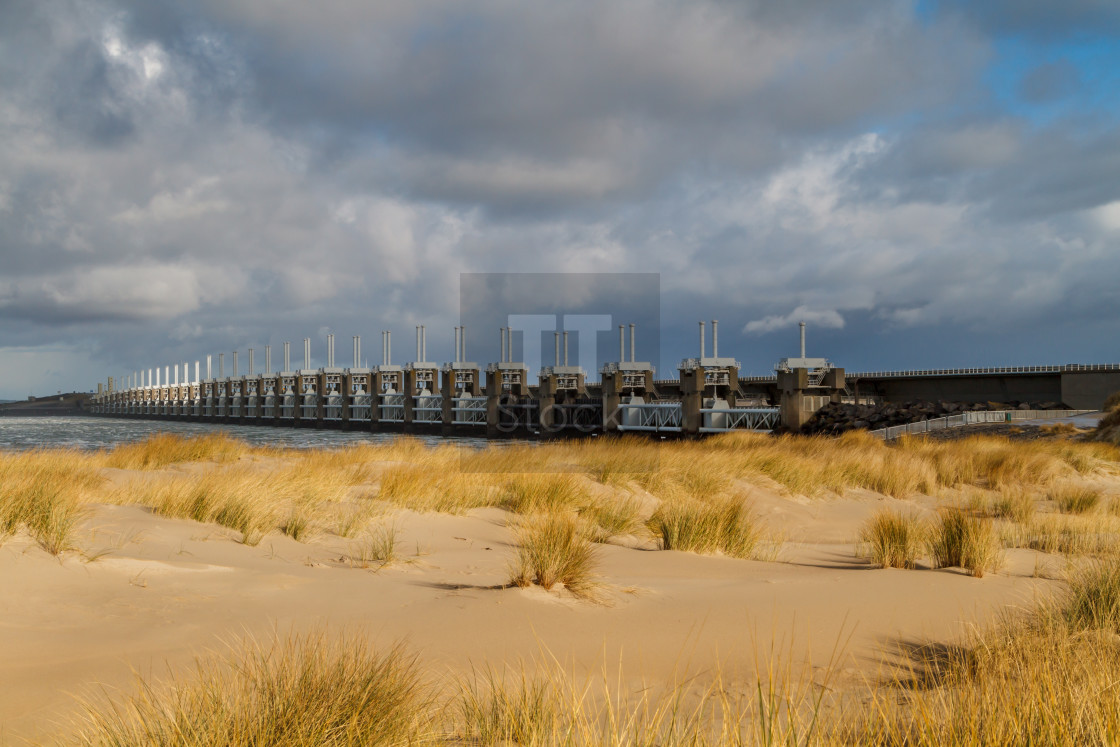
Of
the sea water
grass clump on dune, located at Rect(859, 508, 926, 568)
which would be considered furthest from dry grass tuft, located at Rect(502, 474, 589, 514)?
the sea water

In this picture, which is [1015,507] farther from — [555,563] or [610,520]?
[555,563]

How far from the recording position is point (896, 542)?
6.77 m

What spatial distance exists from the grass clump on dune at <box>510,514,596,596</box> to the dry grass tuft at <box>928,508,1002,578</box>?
3562 millimetres

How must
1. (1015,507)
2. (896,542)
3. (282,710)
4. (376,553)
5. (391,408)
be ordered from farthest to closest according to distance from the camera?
(391,408)
(1015,507)
(896,542)
(376,553)
(282,710)

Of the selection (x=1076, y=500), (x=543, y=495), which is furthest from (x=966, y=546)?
(x=1076, y=500)

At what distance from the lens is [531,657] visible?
3.57m

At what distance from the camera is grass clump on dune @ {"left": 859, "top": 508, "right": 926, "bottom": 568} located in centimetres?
667

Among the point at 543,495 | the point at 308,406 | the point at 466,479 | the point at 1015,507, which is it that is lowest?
the point at 1015,507

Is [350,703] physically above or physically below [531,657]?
above

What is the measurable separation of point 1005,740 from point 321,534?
6336 mm

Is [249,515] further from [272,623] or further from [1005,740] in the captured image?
[1005,740]

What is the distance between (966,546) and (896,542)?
606 mm

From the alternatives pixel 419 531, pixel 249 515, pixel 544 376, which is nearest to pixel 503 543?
pixel 419 531

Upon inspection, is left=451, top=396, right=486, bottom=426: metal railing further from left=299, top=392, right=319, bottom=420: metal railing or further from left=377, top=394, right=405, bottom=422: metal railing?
left=299, top=392, right=319, bottom=420: metal railing
